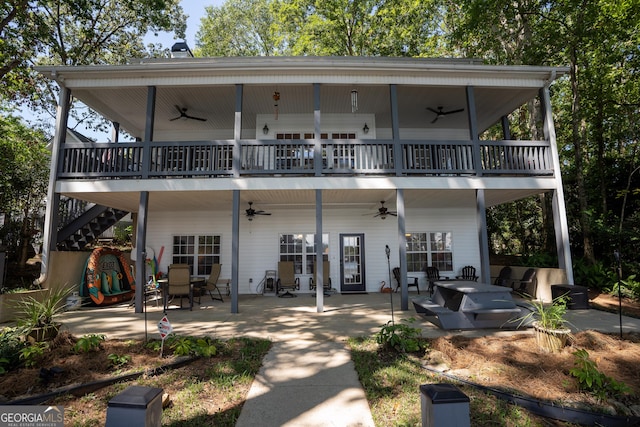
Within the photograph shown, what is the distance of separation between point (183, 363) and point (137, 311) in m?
4.11

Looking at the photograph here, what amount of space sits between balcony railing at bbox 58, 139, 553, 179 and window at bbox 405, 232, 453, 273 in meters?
3.37

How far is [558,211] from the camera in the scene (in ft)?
25.5

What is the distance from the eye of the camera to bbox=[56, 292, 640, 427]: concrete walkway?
2936mm

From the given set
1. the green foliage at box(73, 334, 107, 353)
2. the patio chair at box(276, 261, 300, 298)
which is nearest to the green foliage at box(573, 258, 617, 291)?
the patio chair at box(276, 261, 300, 298)

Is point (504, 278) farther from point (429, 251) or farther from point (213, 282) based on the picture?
point (213, 282)

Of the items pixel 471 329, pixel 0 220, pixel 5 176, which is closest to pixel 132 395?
pixel 471 329

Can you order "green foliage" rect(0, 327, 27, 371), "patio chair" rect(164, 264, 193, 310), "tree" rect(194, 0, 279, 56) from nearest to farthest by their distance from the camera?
"green foliage" rect(0, 327, 27, 371) < "patio chair" rect(164, 264, 193, 310) < "tree" rect(194, 0, 279, 56)

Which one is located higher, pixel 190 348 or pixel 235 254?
pixel 235 254

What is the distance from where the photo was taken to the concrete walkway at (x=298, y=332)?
2.94 metres

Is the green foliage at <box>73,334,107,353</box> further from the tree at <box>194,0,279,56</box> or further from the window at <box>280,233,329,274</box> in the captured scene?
the tree at <box>194,0,279,56</box>

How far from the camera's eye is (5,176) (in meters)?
10.2

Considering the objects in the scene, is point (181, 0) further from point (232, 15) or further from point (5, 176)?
point (5, 176)

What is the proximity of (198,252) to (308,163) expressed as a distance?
5242 millimetres

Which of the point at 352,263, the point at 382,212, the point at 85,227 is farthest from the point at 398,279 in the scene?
the point at 85,227
